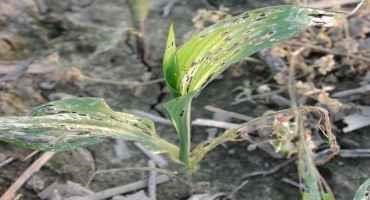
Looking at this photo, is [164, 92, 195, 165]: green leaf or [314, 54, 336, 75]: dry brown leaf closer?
[164, 92, 195, 165]: green leaf

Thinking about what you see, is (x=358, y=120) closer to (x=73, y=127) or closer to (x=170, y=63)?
(x=170, y=63)

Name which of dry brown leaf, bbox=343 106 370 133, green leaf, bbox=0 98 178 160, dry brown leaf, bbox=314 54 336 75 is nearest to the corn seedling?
green leaf, bbox=0 98 178 160

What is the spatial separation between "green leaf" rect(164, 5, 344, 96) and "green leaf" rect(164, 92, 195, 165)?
0.05 m

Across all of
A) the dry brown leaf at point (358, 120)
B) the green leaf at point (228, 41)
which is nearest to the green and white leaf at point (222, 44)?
the green leaf at point (228, 41)

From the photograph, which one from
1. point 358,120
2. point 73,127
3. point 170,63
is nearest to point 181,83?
point 170,63

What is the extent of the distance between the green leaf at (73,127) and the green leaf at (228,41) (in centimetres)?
10

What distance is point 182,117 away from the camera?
107cm

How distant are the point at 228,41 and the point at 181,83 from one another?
10 cm

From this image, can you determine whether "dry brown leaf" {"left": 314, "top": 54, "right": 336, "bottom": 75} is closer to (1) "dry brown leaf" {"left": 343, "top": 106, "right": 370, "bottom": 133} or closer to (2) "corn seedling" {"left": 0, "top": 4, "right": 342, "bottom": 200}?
(1) "dry brown leaf" {"left": 343, "top": 106, "right": 370, "bottom": 133}

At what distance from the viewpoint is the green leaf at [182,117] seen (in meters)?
0.98

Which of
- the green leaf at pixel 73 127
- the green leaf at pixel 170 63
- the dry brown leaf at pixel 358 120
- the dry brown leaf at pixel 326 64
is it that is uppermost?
the green leaf at pixel 170 63

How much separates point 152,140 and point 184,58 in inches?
5.8

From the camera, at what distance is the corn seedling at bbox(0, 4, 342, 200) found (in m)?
1.03

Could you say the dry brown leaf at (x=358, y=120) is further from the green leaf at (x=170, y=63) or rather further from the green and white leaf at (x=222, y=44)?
the green leaf at (x=170, y=63)
